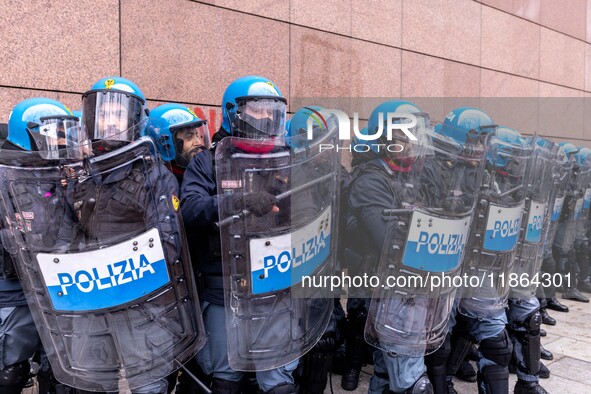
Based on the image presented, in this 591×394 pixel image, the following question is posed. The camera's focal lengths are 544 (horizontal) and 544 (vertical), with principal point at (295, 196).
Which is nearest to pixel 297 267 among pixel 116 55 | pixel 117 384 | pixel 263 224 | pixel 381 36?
pixel 263 224

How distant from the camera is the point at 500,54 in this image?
9539 mm

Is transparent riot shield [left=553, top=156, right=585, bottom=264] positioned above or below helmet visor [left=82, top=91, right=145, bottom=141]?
below

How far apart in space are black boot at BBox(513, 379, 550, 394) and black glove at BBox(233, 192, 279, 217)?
2608 millimetres

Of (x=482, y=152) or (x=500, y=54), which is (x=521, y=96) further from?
(x=482, y=152)

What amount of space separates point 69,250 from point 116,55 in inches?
132

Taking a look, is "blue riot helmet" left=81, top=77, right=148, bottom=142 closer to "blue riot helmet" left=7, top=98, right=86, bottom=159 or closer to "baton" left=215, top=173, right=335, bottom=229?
"blue riot helmet" left=7, top=98, right=86, bottom=159

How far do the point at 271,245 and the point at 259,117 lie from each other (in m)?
0.71

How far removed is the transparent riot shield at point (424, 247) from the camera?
2.61 m

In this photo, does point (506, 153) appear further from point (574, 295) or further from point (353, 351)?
point (574, 295)

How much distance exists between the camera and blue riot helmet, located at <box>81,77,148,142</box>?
2404mm

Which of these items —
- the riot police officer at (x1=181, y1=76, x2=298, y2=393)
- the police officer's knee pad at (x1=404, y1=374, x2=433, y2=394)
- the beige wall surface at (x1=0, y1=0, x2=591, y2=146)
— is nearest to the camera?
the riot police officer at (x1=181, y1=76, x2=298, y2=393)

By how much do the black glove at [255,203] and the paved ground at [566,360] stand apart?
2.29m

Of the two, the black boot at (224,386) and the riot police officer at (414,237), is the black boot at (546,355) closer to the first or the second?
the riot police officer at (414,237)

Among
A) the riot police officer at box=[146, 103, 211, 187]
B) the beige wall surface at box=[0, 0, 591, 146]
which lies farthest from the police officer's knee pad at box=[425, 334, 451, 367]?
Result: the beige wall surface at box=[0, 0, 591, 146]
